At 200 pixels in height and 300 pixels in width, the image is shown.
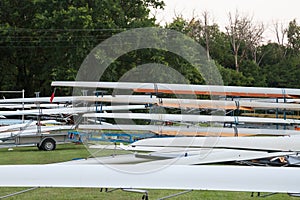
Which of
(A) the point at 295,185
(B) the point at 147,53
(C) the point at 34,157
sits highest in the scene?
(B) the point at 147,53

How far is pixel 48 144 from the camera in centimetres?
1230

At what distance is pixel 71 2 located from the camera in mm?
23797

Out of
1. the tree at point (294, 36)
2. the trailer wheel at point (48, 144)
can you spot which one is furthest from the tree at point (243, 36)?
the trailer wheel at point (48, 144)

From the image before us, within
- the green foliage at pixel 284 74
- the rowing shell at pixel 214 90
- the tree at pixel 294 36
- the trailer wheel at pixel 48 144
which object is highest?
the tree at pixel 294 36

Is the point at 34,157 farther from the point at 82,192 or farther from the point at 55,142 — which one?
the point at 82,192

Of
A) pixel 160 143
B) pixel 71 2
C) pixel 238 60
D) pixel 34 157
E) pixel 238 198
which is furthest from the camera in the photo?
pixel 238 60

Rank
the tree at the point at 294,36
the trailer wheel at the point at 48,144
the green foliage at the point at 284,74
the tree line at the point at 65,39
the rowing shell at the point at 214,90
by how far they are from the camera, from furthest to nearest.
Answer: the tree at the point at 294,36 < the green foliage at the point at 284,74 < the tree line at the point at 65,39 < the trailer wheel at the point at 48,144 < the rowing shell at the point at 214,90

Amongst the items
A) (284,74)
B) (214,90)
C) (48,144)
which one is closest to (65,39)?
(48,144)

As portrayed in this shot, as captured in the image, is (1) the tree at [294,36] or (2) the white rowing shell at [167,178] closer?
(2) the white rowing shell at [167,178]

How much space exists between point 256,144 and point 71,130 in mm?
6472

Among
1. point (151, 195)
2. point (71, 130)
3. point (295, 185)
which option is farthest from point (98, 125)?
point (295, 185)

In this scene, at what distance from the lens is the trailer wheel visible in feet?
40.1

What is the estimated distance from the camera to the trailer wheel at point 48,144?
40.1ft

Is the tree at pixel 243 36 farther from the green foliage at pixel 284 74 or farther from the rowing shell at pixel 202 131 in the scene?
the rowing shell at pixel 202 131
